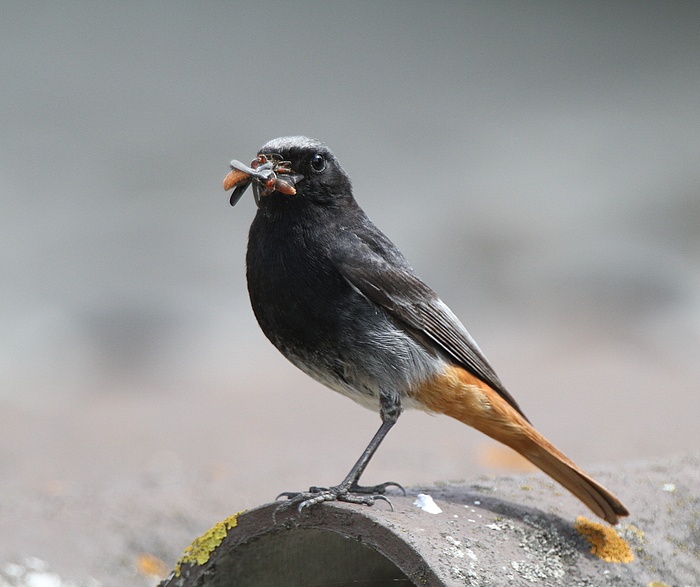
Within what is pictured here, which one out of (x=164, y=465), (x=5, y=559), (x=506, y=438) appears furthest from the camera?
(x=164, y=465)

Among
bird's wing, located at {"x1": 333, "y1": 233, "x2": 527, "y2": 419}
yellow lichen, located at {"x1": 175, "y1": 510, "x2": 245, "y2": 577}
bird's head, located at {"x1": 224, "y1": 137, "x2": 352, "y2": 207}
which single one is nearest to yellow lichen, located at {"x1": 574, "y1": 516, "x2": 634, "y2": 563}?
bird's wing, located at {"x1": 333, "y1": 233, "x2": 527, "y2": 419}

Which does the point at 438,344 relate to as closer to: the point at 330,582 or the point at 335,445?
the point at 330,582

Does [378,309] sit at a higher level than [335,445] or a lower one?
lower

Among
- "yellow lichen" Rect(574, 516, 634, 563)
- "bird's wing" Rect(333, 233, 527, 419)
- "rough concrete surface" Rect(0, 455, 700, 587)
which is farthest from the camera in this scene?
"bird's wing" Rect(333, 233, 527, 419)

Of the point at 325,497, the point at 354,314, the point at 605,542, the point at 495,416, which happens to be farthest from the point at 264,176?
the point at 605,542

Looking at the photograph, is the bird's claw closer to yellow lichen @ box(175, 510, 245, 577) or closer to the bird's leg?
the bird's leg

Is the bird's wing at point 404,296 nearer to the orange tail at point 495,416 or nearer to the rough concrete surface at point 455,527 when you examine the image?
the orange tail at point 495,416

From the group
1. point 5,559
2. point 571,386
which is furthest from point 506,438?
point 571,386
